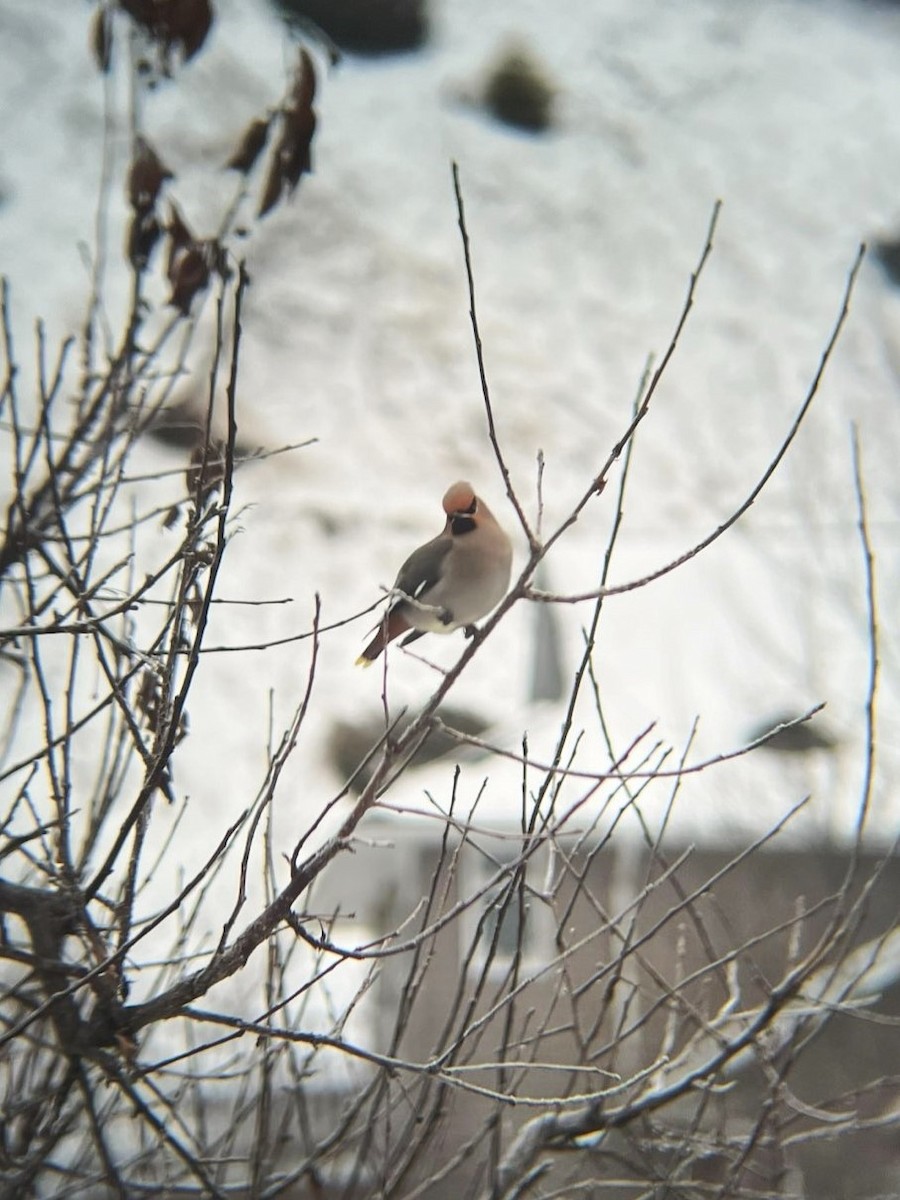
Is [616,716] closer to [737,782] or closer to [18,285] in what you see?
[737,782]

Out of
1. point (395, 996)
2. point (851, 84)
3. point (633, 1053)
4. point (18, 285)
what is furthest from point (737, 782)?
point (851, 84)

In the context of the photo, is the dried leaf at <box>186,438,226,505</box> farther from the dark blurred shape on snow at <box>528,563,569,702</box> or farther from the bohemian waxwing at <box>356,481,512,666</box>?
the dark blurred shape on snow at <box>528,563,569,702</box>

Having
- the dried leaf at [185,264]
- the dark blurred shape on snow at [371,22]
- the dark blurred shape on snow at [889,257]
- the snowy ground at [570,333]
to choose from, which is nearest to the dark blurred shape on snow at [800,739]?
the snowy ground at [570,333]

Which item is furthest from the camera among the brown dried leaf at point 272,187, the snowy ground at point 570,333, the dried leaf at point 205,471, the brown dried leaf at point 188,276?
the snowy ground at point 570,333

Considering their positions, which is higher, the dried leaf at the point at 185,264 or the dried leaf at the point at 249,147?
the dried leaf at the point at 249,147

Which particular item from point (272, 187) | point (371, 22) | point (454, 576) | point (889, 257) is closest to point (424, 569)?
point (454, 576)

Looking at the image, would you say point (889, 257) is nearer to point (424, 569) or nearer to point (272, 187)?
point (272, 187)

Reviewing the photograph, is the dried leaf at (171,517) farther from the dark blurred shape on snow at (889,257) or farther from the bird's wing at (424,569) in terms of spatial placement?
the dark blurred shape on snow at (889,257)

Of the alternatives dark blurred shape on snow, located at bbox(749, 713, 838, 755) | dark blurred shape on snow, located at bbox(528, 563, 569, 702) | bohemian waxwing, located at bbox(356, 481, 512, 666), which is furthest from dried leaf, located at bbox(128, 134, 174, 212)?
dark blurred shape on snow, located at bbox(749, 713, 838, 755)
